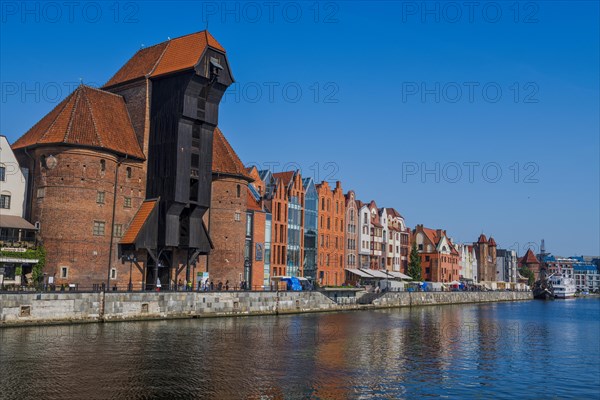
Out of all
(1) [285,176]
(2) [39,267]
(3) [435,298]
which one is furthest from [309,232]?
(2) [39,267]

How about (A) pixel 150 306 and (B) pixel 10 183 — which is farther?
(B) pixel 10 183

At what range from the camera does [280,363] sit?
113 feet

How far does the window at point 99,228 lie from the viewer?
190 feet

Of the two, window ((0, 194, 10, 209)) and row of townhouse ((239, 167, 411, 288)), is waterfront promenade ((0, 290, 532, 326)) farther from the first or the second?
window ((0, 194, 10, 209))

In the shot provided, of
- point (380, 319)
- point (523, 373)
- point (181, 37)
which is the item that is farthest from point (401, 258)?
point (523, 373)

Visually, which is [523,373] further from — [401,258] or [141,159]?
[401,258]

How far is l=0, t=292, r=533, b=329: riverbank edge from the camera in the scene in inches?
1795

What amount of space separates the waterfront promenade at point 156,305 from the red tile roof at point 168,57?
22368 millimetres

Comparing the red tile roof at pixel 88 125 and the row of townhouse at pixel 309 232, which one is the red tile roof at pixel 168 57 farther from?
the row of townhouse at pixel 309 232

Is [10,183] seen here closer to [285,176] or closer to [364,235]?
[285,176]

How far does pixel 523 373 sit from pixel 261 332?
20.4 metres

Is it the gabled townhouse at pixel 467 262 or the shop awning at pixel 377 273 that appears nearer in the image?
the shop awning at pixel 377 273

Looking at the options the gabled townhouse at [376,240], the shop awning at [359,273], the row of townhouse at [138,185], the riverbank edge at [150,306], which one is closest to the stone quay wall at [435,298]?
the shop awning at [359,273]

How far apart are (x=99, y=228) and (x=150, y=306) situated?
9423 millimetres
